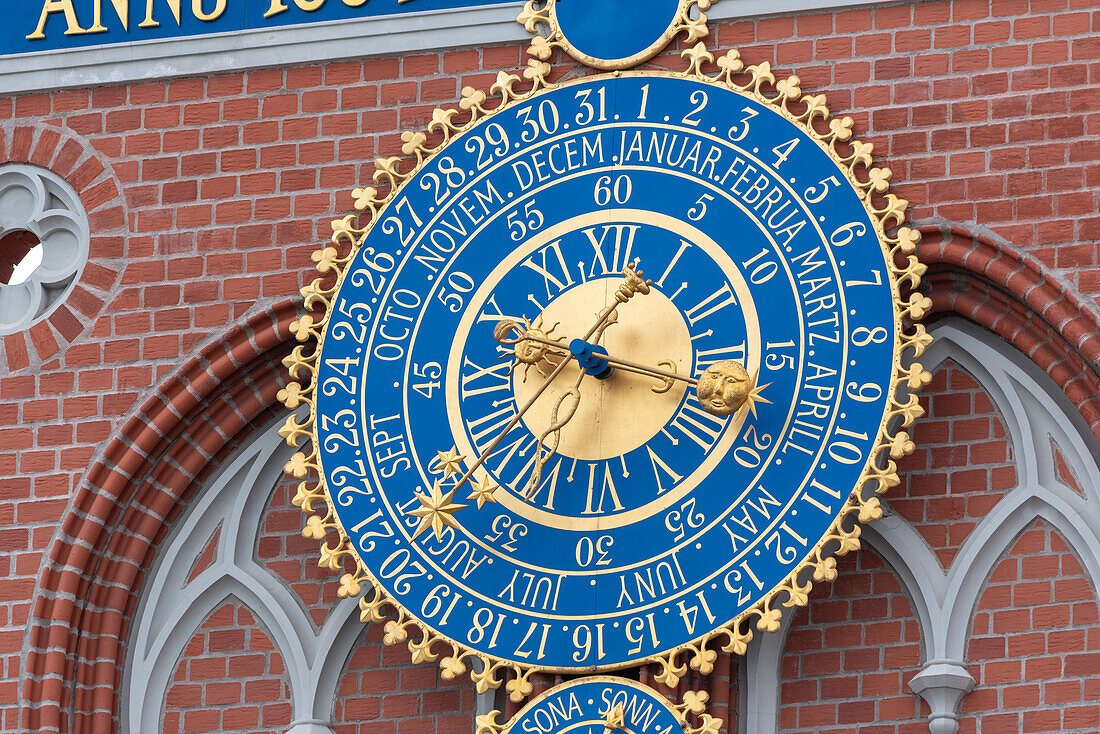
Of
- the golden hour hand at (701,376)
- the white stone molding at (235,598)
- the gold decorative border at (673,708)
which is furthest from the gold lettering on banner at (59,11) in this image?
the gold decorative border at (673,708)

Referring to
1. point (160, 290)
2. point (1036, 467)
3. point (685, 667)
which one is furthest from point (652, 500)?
point (160, 290)

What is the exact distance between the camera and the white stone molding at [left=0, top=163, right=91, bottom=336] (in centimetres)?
1170

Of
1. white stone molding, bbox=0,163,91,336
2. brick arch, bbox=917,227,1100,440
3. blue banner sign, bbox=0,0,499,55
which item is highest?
blue banner sign, bbox=0,0,499,55

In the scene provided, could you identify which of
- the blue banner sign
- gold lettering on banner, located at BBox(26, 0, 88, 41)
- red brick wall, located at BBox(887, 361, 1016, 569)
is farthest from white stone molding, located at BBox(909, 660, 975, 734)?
gold lettering on banner, located at BBox(26, 0, 88, 41)

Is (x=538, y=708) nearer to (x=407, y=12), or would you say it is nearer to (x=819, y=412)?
(x=819, y=412)

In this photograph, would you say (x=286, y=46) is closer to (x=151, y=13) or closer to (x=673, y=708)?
(x=151, y=13)

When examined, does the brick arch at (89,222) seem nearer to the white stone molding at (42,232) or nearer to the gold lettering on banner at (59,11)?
the white stone molding at (42,232)

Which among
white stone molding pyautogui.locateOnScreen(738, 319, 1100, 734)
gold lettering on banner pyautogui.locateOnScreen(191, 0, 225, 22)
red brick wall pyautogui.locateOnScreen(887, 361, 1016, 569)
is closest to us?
white stone molding pyautogui.locateOnScreen(738, 319, 1100, 734)

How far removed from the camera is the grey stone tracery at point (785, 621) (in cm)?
1053

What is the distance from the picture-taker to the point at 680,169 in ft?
36.2

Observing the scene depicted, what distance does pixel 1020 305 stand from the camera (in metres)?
10.7

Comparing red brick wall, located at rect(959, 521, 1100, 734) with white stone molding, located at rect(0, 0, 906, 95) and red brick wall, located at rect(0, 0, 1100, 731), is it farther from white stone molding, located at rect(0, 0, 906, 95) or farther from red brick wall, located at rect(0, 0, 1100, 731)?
white stone molding, located at rect(0, 0, 906, 95)

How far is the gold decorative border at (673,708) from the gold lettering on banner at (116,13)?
3129 millimetres

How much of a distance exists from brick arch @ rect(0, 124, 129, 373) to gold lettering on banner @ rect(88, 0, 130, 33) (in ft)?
1.34
